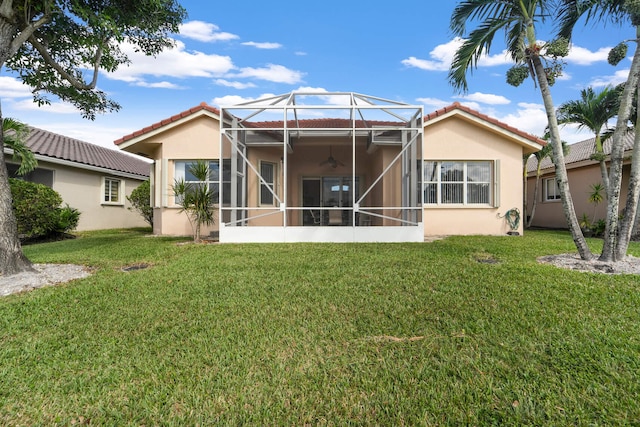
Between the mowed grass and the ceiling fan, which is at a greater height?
the ceiling fan

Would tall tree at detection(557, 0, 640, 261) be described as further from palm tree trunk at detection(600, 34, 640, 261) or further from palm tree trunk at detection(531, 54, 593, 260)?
palm tree trunk at detection(531, 54, 593, 260)

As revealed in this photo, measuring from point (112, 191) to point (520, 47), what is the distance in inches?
670

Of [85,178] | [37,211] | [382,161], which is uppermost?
[382,161]

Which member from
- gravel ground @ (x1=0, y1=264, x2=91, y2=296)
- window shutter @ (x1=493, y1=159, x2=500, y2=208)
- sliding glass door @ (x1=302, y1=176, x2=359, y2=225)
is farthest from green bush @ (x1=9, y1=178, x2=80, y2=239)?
window shutter @ (x1=493, y1=159, x2=500, y2=208)

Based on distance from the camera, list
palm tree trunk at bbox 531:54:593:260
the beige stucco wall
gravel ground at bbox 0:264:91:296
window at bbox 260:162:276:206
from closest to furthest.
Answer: gravel ground at bbox 0:264:91:296 < palm tree trunk at bbox 531:54:593:260 < the beige stucco wall < window at bbox 260:162:276:206

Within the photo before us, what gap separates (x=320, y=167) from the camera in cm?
1300

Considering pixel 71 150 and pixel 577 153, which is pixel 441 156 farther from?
pixel 71 150

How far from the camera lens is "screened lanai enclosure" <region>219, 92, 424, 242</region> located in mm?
8656

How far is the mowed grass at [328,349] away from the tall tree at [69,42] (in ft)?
7.32

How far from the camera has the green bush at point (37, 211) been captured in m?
9.95

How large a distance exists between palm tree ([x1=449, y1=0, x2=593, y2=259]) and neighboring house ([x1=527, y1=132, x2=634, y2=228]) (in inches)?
361

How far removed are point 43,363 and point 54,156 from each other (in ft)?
42.7

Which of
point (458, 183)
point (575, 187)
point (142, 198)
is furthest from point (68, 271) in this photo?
point (575, 187)

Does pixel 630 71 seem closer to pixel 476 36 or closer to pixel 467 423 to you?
pixel 476 36
